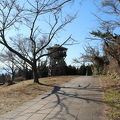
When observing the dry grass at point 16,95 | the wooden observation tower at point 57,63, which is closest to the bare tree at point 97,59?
the wooden observation tower at point 57,63

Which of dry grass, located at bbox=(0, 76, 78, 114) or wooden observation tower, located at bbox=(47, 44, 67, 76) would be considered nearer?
dry grass, located at bbox=(0, 76, 78, 114)

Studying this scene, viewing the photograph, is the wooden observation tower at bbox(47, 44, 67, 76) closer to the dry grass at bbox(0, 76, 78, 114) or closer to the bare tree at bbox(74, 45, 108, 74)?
the bare tree at bbox(74, 45, 108, 74)

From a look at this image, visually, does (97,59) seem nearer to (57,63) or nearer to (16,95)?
(57,63)

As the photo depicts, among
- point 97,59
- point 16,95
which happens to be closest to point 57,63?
point 97,59

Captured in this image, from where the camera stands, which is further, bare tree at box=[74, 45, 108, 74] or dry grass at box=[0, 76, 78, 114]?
bare tree at box=[74, 45, 108, 74]

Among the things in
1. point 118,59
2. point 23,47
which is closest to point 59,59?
point 23,47

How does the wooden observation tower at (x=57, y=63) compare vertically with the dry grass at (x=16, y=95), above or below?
above

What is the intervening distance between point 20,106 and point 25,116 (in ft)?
6.23

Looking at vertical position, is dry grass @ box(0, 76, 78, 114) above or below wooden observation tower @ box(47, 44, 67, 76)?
below

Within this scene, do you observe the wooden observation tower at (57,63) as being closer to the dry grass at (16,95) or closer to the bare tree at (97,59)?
the bare tree at (97,59)

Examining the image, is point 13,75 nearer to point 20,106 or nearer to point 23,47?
point 23,47

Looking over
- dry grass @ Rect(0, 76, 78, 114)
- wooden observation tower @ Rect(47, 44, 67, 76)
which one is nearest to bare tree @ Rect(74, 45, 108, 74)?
wooden observation tower @ Rect(47, 44, 67, 76)

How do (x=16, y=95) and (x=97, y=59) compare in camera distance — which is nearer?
(x=16, y=95)

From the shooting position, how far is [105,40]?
26281mm
